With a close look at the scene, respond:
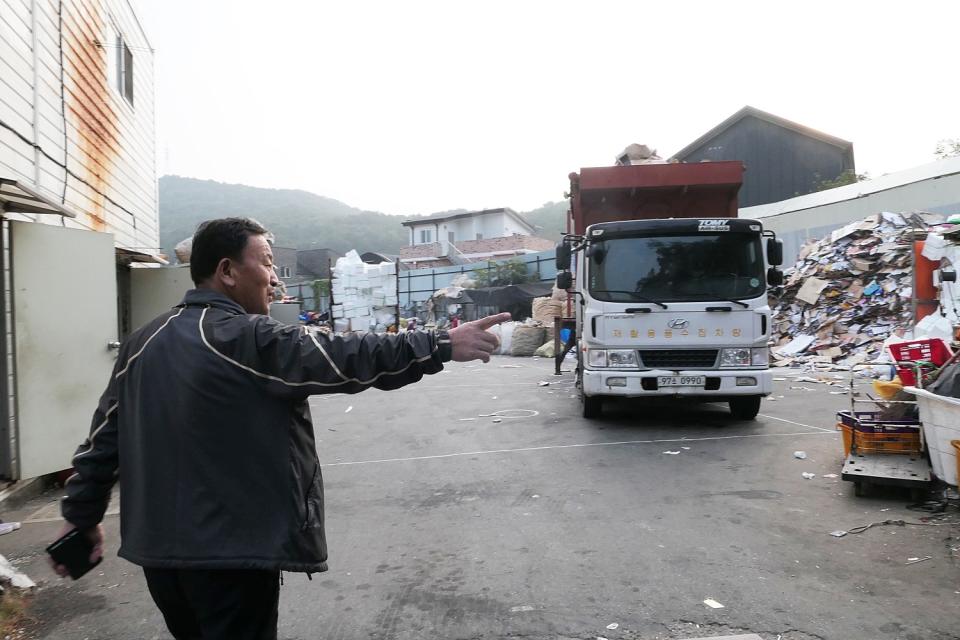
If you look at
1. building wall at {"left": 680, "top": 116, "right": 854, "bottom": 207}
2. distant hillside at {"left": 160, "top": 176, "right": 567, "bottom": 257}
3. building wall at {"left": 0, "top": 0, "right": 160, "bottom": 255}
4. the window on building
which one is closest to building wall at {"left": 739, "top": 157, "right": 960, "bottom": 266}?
building wall at {"left": 680, "top": 116, "right": 854, "bottom": 207}

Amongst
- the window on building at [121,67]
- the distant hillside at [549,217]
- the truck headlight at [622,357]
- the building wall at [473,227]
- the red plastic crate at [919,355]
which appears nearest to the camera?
the red plastic crate at [919,355]

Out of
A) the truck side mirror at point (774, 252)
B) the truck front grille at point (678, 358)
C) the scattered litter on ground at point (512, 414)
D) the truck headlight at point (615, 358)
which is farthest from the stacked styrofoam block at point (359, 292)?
the truck side mirror at point (774, 252)

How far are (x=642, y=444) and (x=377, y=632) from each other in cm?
473

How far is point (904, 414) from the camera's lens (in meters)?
5.67

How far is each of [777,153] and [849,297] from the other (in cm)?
2051

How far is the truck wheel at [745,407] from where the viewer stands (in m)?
8.34

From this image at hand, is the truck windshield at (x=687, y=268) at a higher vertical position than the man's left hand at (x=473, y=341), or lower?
higher

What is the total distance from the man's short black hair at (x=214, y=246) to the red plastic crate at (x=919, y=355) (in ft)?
18.5

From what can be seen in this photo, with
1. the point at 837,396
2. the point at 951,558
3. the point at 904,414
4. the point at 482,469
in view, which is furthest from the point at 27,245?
the point at 837,396

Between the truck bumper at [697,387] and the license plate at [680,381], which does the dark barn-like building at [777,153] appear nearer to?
the truck bumper at [697,387]

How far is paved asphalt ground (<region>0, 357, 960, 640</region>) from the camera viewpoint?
10.7 feet

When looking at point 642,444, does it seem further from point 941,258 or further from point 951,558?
point 941,258

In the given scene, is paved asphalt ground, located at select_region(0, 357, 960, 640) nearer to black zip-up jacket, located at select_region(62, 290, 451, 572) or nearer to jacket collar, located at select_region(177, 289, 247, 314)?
black zip-up jacket, located at select_region(62, 290, 451, 572)

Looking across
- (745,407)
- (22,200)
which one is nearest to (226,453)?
(22,200)
